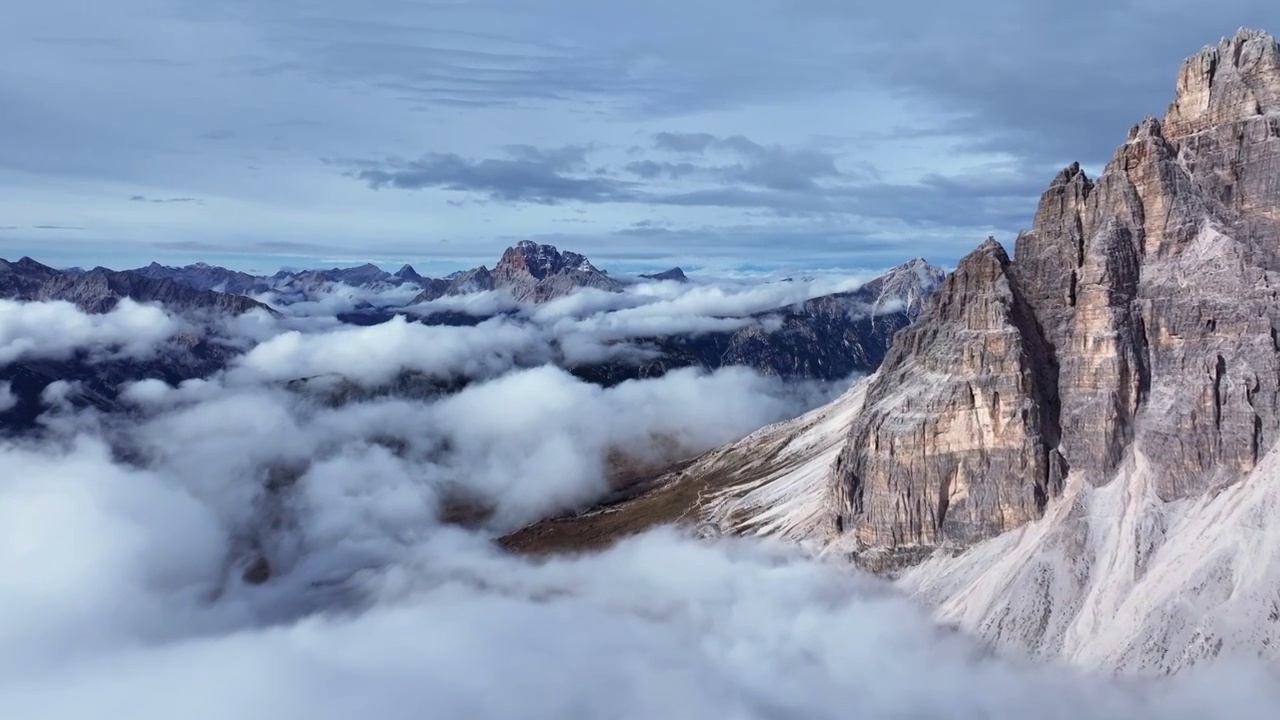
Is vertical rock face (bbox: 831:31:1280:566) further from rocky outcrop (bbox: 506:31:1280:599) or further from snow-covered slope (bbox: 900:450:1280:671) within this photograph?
snow-covered slope (bbox: 900:450:1280:671)

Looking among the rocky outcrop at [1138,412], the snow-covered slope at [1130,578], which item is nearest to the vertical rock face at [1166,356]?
the rocky outcrop at [1138,412]

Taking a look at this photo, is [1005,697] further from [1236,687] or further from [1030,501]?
[1030,501]

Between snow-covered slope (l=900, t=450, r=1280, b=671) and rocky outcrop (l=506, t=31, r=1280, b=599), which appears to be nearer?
snow-covered slope (l=900, t=450, r=1280, b=671)

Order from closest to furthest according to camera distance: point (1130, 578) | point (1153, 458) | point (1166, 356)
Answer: point (1130, 578) < point (1153, 458) < point (1166, 356)

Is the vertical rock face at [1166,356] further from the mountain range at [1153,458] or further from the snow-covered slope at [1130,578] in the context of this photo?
the snow-covered slope at [1130,578]

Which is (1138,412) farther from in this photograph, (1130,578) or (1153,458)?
(1130,578)

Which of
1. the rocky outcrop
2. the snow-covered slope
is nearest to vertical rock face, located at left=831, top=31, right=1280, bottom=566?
the rocky outcrop

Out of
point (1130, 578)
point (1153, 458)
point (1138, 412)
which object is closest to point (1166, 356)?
point (1138, 412)

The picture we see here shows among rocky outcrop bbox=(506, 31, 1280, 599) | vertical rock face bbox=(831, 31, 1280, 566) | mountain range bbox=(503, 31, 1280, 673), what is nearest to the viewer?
mountain range bbox=(503, 31, 1280, 673)

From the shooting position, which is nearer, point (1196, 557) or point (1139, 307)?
point (1196, 557)

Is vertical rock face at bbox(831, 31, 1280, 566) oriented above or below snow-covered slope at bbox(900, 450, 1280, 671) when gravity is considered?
above

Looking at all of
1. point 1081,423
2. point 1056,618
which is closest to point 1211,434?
point 1081,423
